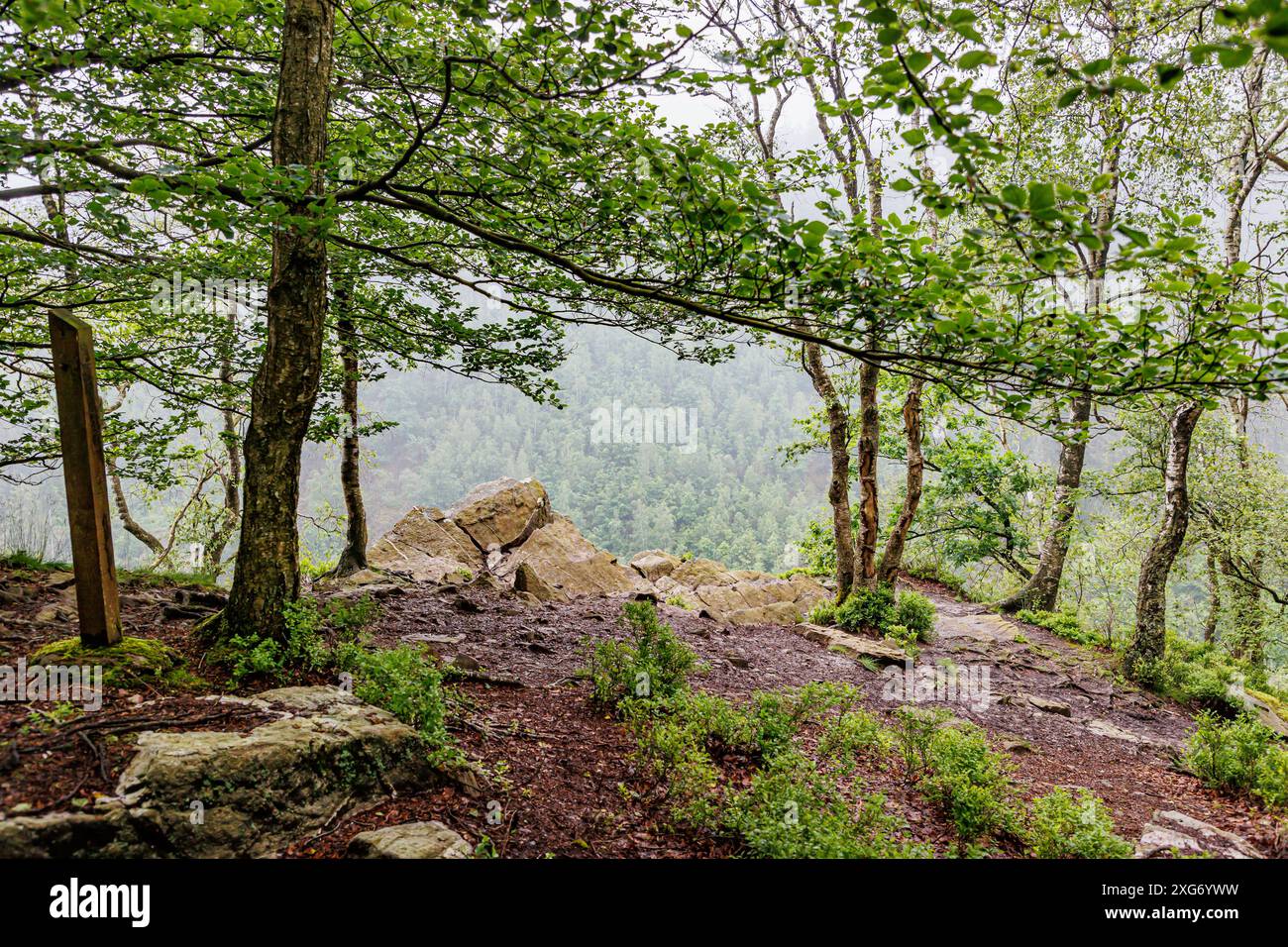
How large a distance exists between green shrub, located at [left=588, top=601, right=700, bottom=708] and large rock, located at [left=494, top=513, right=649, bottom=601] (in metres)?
4.71

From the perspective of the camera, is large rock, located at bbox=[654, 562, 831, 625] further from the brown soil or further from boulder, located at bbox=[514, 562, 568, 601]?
boulder, located at bbox=[514, 562, 568, 601]

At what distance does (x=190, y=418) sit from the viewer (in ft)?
27.8

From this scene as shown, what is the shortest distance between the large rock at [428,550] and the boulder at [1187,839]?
31.5 feet

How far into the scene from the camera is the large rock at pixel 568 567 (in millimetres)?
12352

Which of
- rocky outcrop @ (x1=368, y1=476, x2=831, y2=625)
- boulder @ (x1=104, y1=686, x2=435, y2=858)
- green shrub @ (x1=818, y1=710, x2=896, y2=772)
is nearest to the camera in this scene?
boulder @ (x1=104, y1=686, x2=435, y2=858)

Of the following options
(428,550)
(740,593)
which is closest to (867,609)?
(740,593)

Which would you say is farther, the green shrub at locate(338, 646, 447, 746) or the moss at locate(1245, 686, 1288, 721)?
the moss at locate(1245, 686, 1288, 721)

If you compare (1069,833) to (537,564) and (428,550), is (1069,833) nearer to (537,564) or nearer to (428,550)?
(537,564)

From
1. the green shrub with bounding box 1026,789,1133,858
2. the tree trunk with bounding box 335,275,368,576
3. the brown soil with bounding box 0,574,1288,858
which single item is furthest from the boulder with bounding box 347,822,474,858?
the tree trunk with bounding box 335,275,368,576

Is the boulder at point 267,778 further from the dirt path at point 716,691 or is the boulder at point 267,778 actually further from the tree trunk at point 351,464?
the tree trunk at point 351,464

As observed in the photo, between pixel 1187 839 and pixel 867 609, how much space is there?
715 centimetres

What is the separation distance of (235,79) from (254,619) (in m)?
5.03

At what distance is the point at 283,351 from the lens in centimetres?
497

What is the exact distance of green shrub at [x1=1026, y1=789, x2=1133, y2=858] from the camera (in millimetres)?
4449
